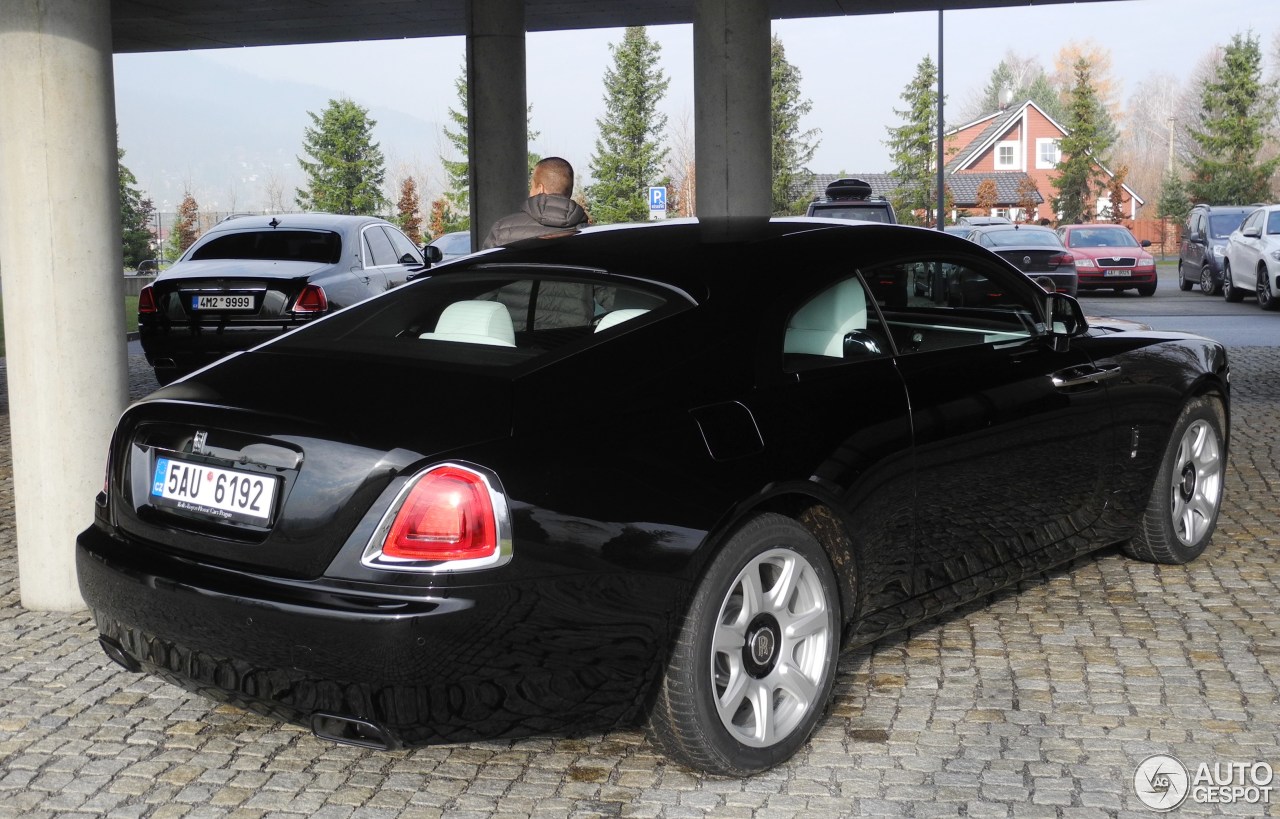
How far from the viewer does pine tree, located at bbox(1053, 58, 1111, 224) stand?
240ft

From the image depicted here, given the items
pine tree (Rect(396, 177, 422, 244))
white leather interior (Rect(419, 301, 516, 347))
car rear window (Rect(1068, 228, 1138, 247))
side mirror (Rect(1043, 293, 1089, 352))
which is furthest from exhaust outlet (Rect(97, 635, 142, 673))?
pine tree (Rect(396, 177, 422, 244))

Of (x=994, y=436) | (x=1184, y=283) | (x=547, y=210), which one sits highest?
(x=547, y=210)

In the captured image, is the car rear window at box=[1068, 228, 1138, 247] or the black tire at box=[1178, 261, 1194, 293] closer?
the black tire at box=[1178, 261, 1194, 293]

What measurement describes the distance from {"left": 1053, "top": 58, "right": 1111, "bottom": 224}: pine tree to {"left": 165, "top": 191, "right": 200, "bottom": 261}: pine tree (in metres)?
43.3

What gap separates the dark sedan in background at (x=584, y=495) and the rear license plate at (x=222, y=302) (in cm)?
782

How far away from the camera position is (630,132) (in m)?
71.2

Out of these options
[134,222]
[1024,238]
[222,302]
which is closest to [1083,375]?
[222,302]

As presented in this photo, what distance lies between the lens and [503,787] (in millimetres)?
3812

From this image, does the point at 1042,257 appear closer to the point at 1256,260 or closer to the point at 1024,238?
the point at 1024,238

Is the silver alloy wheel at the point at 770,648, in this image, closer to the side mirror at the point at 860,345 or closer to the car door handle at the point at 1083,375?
the side mirror at the point at 860,345

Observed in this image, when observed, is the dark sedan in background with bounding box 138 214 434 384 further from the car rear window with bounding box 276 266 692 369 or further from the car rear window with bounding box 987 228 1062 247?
the car rear window with bounding box 987 228 1062 247

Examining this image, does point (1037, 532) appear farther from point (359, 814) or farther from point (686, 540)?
point (359, 814)

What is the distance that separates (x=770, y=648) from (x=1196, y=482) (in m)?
3.01

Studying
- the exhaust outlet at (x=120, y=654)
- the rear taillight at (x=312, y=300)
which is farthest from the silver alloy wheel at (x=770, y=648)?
the rear taillight at (x=312, y=300)
